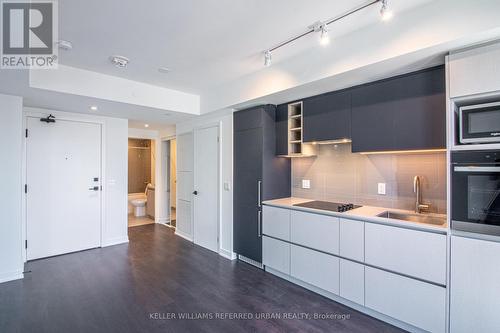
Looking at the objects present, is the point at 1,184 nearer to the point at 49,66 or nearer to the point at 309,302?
the point at 49,66

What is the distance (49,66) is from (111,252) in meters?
2.91

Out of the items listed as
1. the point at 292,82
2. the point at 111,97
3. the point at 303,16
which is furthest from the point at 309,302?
the point at 111,97

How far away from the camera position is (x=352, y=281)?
2.49 meters

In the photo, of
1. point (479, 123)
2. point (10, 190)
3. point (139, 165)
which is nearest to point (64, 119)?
point (10, 190)

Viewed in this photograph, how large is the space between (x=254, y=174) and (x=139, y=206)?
4767mm

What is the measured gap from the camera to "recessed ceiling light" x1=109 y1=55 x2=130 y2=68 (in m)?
2.79

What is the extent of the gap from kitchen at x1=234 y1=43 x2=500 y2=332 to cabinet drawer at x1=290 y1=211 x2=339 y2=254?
0.04ft

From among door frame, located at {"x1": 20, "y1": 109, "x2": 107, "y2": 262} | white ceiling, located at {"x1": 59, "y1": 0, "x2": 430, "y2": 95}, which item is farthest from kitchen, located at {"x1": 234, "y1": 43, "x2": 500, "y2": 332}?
door frame, located at {"x1": 20, "y1": 109, "x2": 107, "y2": 262}

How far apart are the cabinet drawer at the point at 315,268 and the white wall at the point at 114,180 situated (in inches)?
133

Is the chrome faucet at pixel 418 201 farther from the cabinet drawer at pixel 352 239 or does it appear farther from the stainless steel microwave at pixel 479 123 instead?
the stainless steel microwave at pixel 479 123

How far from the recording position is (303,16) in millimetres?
2078

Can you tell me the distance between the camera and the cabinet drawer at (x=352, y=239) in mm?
2428

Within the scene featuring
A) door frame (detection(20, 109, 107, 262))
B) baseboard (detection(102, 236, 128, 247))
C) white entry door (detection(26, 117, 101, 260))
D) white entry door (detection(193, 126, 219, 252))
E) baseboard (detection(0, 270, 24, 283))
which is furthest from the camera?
baseboard (detection(102, 236, 128, 247))

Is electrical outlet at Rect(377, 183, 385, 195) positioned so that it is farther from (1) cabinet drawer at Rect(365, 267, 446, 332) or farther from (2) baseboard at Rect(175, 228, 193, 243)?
(2) baseboard at Rect(175, 228, 193, 243)
